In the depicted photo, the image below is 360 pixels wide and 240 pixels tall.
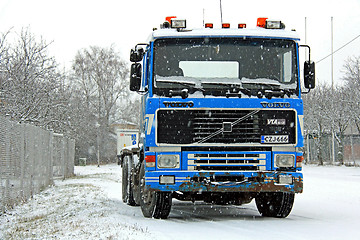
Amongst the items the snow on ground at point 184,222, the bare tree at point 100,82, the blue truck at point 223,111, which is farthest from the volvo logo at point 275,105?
the bare tree at point 100,82

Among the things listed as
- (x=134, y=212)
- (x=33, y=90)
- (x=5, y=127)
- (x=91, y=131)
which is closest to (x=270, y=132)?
(x=134, y=212)

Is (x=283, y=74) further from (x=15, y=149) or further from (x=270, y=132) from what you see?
(x=15, y=149)

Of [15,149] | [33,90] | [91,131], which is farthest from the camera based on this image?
[91,131]

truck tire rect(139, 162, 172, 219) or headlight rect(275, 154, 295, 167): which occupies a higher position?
headlight rect(275, 154, 295, 167)

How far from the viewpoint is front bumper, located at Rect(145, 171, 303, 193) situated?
28.9 feet

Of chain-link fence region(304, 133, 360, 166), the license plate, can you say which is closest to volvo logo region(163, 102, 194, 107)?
the license plate

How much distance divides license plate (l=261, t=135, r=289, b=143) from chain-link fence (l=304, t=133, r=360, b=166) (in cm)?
3118

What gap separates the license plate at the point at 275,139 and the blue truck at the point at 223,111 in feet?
0.05

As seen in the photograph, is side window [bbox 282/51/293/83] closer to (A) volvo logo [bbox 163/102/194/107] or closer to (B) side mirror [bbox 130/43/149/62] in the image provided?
(A) volvo logo [bbox 163/102/194/107]

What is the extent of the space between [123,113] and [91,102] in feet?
13.6

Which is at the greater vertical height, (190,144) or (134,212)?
(190,144)

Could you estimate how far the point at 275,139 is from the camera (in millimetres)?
9000

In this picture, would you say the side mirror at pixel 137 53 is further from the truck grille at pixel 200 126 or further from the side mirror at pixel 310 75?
the side mirror at pixel 310 75

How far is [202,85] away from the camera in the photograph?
9070 mm
